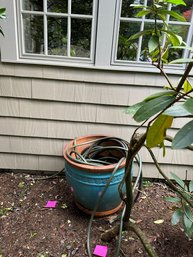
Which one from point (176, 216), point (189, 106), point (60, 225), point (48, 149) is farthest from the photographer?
point (48, 149)

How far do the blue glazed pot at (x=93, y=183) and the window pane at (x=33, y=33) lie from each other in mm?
951

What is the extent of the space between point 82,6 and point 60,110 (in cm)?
85

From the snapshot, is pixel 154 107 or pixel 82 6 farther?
pixel 82 6

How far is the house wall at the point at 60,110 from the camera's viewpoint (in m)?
1.80

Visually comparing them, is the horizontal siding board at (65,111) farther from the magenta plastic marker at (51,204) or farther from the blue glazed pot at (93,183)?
the magenta plastic marker at (51,204)

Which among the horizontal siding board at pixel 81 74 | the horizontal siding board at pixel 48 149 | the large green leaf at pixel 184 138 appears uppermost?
the large green leaf at pixel 184 138

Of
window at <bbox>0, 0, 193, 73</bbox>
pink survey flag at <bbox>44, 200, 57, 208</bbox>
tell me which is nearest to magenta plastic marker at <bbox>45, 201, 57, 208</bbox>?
pink survey flag at <bbox>44, 200, 57, 208</bbox>

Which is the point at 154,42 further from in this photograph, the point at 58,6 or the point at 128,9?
the point at 58,6

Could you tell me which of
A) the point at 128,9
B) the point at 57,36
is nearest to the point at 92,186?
the point at 57,36

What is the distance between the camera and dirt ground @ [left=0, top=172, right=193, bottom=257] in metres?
1.40

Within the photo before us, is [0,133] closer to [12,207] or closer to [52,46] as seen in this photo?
[12,207]

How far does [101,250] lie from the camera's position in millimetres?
1377

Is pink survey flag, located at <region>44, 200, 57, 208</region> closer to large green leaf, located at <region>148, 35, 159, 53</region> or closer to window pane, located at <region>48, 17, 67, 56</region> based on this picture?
window pane, located at <region>48, 17, 67, 56</region>

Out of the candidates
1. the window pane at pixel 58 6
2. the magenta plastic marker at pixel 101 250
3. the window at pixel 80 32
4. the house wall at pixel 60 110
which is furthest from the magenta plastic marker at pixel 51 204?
the window pane at pixel 58 6
